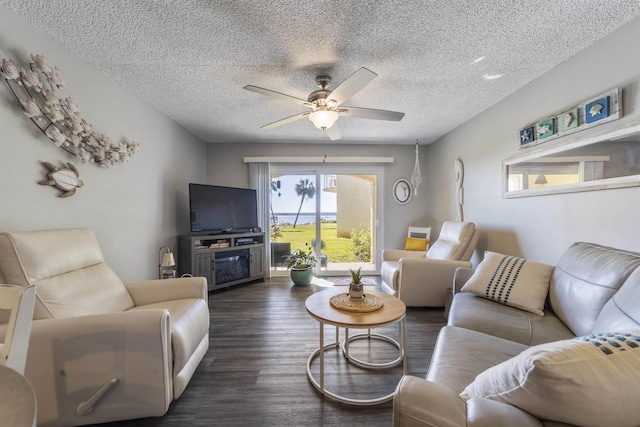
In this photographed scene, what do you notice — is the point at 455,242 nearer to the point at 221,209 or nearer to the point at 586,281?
the point at 586,281

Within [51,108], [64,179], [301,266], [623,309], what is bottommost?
[301,266]

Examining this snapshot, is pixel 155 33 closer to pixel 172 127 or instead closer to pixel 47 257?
pixel 47 257

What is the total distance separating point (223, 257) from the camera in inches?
140

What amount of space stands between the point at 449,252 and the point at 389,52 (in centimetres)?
215

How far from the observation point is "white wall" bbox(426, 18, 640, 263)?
1.58 meters

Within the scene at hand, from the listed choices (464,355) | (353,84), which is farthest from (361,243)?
(464,355)

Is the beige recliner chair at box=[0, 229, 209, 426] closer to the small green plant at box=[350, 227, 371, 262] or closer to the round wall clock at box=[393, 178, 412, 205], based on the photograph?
the small green plant at box=[350, 227, 371, 262]

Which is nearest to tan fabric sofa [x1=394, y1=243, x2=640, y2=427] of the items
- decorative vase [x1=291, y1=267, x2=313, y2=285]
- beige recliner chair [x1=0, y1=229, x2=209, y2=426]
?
beige recliner chair [x1=0, y1=229, x2=209, y2=426]

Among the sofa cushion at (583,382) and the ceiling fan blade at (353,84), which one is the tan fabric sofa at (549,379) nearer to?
the sofa cushion at (583,382)

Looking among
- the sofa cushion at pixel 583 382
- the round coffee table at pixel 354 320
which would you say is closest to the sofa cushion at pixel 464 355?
the round coffee table at pixel 354 320

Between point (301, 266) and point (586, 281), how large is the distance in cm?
303

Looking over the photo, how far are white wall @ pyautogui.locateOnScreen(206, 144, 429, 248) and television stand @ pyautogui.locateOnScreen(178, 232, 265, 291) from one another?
106 cm

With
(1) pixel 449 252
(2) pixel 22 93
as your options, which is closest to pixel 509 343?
(1) pixel 449 252

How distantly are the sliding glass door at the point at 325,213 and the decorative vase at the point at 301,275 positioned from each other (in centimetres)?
51
